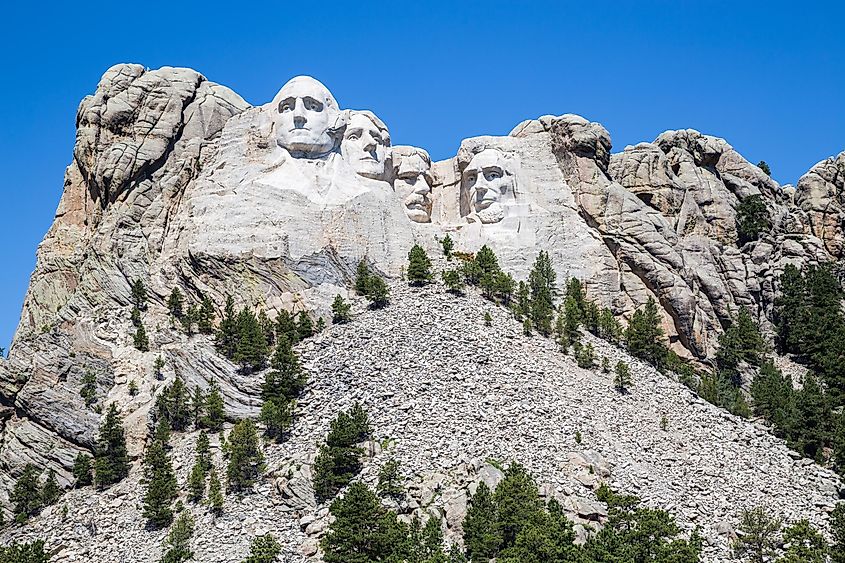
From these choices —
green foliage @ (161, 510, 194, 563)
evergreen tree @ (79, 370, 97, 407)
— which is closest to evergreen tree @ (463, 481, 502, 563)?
green foliage @ (161, 510, 194, 563)

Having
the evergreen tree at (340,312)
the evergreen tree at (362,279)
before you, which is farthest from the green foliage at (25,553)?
the evergreen tree at (362,279)

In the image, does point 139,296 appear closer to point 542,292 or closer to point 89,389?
point 89,389

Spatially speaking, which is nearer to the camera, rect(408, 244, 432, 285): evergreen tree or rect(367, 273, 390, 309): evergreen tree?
rect(367, 273, 390, 309): evergreen tree

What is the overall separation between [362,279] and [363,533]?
19469 millimetres

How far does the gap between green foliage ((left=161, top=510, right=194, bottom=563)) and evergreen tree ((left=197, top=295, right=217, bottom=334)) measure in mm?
12375

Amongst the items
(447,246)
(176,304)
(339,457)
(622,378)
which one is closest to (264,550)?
(339,457)

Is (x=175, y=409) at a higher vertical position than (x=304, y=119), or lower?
lower

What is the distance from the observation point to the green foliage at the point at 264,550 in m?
59.2

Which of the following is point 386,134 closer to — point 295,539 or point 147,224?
point 147,224

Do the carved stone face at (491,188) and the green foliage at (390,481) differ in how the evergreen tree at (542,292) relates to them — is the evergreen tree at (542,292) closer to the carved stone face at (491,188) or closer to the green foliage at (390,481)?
the carved stone face at (491,188)

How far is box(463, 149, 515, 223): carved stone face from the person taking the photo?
275 ft

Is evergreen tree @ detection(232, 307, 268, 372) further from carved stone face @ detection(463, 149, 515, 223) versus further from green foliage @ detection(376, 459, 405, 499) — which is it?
carved stone face @ detection(463, 149, 515, 223)

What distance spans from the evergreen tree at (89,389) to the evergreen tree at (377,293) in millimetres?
12909

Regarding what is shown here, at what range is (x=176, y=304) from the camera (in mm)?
75250
